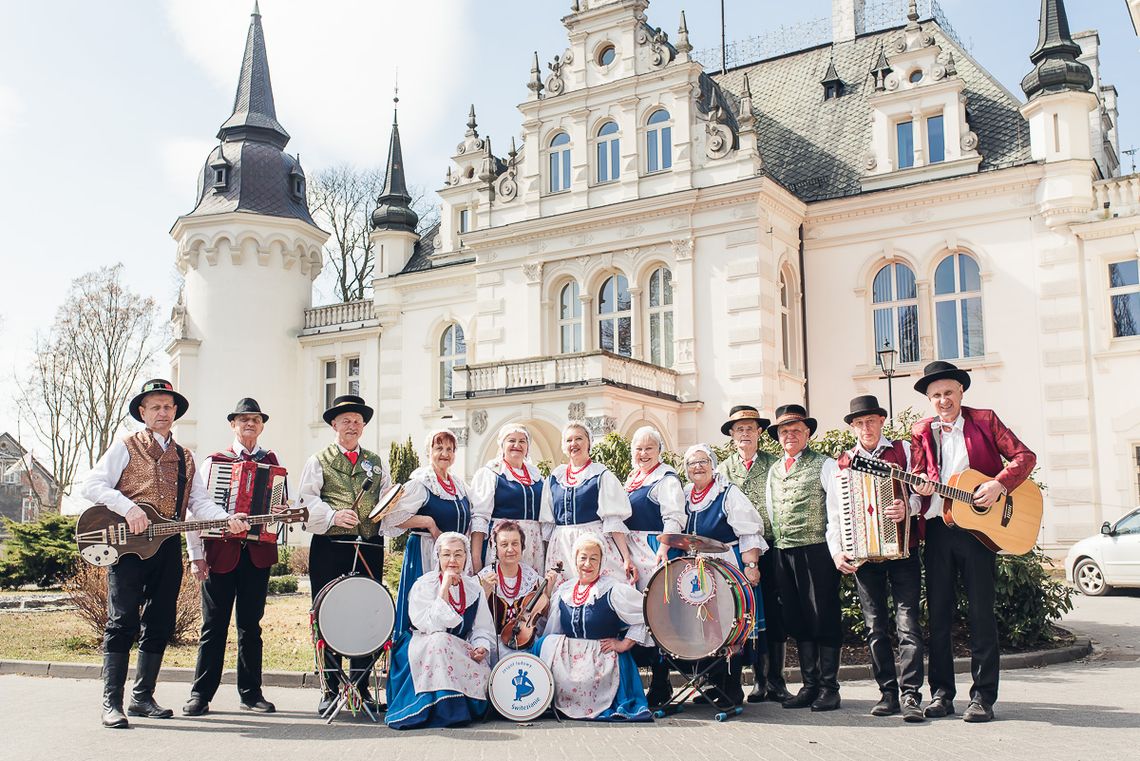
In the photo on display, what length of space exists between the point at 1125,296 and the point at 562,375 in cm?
1119

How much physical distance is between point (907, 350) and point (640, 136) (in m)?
7.61

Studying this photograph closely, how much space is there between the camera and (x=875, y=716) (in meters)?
6.82

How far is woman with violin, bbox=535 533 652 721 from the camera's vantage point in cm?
690

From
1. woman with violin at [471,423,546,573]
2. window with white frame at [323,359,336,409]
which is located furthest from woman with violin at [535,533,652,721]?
window with white frame at [323,359,336,409]

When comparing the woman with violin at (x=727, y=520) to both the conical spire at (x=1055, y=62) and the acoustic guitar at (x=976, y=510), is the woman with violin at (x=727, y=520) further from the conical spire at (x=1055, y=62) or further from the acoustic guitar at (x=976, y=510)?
the conical spire at (x=1055, y=62)

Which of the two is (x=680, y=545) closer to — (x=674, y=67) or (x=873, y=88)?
(x=674, y=67)

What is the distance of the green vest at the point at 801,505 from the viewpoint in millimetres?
7332

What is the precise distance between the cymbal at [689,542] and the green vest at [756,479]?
766mm

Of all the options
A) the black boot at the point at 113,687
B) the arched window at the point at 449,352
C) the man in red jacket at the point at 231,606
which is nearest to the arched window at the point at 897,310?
the arched window at the point at 449,352

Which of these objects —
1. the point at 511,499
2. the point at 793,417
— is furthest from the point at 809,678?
the point at 511,499

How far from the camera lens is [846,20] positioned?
28328 mm

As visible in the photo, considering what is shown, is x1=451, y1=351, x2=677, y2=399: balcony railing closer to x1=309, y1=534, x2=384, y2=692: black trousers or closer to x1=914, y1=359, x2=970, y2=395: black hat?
x1=309, y1=534, x2=384, y2=692: black trousers

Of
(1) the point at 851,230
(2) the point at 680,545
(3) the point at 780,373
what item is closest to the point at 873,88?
(1) the point at 851,230

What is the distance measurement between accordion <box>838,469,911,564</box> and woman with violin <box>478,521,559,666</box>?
79.5 inches
